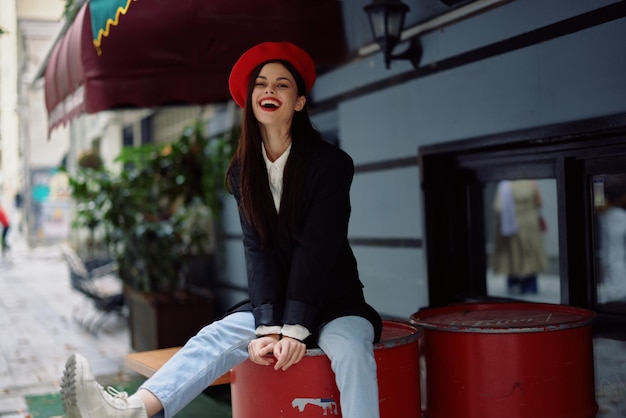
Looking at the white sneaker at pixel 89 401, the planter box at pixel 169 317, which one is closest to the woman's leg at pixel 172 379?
the white sneaker at pixel 89 401

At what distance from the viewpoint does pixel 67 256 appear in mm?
11062

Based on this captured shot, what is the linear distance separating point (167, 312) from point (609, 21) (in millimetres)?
5681

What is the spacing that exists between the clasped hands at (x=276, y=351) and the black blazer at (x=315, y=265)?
0.10 metres

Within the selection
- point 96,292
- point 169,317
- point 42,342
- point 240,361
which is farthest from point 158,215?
point 240,361

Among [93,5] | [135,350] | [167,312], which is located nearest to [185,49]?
[93,5]

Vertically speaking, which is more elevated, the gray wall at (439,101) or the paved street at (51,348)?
the gray wall at (439,101)

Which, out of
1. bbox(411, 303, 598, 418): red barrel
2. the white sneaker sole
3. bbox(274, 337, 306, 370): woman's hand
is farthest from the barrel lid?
the white sneaker sole

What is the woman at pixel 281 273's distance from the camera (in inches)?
117

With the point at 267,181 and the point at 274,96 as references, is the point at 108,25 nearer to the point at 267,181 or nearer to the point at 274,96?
the point at 274,96

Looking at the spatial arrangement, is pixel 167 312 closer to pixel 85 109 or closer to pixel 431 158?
pixel 85 109

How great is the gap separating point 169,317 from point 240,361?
529 centimetres

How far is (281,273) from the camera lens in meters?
3.43

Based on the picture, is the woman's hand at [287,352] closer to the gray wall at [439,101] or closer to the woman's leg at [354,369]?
the woman's leg at [354,369]

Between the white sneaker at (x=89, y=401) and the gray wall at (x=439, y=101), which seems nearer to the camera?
the white sneaker at (x=89, y=401)
